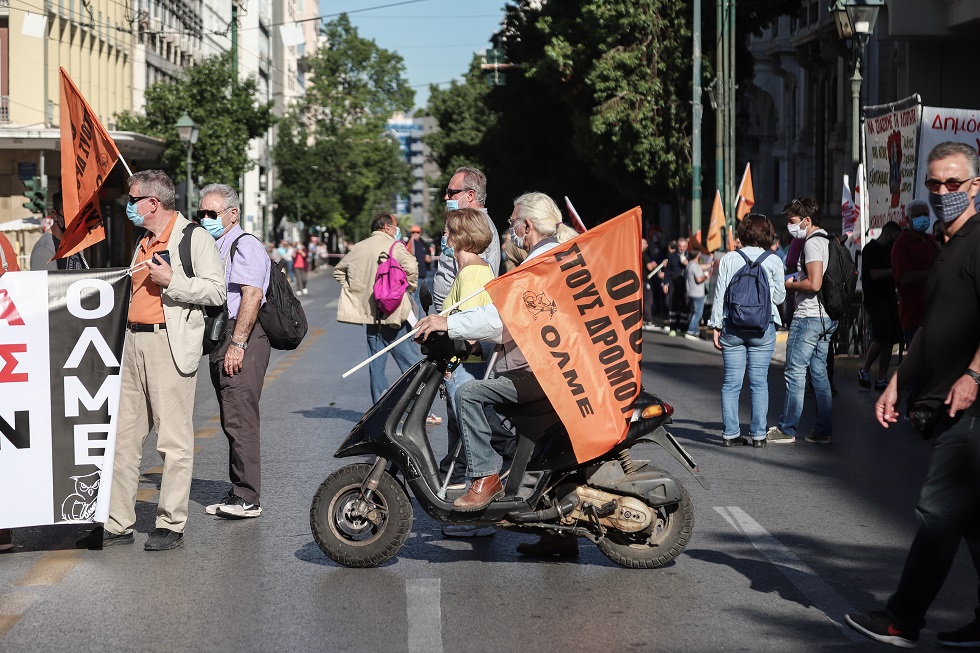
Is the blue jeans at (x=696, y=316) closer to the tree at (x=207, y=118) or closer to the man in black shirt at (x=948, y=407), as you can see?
the man in black shirt at (x=948, y=407)

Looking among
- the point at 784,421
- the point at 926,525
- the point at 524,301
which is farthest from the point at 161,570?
the point at 784,421

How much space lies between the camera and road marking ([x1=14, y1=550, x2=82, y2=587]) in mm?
6879

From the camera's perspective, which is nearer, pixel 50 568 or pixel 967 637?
pixel 967 637

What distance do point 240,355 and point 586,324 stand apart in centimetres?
231

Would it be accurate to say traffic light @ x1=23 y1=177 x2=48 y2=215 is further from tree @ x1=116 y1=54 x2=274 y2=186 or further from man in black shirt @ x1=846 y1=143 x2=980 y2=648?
man in black shirt @ x1=846 y1=143 x2=980 y2=648

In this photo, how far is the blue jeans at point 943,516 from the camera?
5.47m

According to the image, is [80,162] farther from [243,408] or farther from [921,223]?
[921,223]

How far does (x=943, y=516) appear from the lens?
550 centimetres

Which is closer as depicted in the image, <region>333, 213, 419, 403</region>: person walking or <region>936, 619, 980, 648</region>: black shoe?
<region>936, 619, 980, 648</region>: black shoe

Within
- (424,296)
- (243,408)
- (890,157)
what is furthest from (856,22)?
(243,408)

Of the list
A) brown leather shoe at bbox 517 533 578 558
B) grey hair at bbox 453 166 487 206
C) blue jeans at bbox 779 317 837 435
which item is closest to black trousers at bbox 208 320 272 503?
grey hair at bbox 453 166 487 206

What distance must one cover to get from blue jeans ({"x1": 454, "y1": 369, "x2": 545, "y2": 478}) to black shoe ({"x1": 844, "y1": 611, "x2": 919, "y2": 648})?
72.7 inches

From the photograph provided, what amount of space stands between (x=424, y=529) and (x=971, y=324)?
353cm

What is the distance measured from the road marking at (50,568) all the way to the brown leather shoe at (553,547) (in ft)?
7.19
